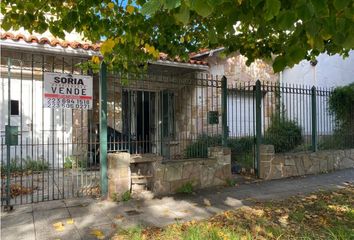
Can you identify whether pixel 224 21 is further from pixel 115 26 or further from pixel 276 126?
pixel 276 126

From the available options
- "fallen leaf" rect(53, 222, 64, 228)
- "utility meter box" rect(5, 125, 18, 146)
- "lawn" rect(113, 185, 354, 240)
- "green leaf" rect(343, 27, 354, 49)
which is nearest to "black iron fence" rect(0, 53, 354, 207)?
"utility meter box" rect(5, 125, 18, 146)

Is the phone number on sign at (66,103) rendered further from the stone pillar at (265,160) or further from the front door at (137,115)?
the stone pillar at (265,160)

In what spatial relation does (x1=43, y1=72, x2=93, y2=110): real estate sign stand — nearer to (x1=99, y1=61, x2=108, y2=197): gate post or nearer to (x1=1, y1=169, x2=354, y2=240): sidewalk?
(x1=99, y1=61, x2=108, y2=197): gate post

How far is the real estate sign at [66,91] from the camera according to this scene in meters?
5.91

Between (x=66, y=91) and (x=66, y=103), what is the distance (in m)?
0.21

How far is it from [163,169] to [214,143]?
247cm

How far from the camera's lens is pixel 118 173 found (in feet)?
20.4

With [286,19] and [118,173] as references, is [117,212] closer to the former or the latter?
[118,173]

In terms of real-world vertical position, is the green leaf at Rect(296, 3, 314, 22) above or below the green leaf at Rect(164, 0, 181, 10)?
above

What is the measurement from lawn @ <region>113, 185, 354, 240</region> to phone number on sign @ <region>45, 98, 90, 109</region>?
8.46 feet

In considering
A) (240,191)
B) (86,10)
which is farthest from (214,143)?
(86,10)

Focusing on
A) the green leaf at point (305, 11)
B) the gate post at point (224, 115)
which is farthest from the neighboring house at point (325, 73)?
the green leaf at point (305, 11)

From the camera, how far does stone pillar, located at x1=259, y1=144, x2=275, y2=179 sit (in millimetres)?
8305

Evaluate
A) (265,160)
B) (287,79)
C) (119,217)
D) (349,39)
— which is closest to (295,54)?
(349,39)
